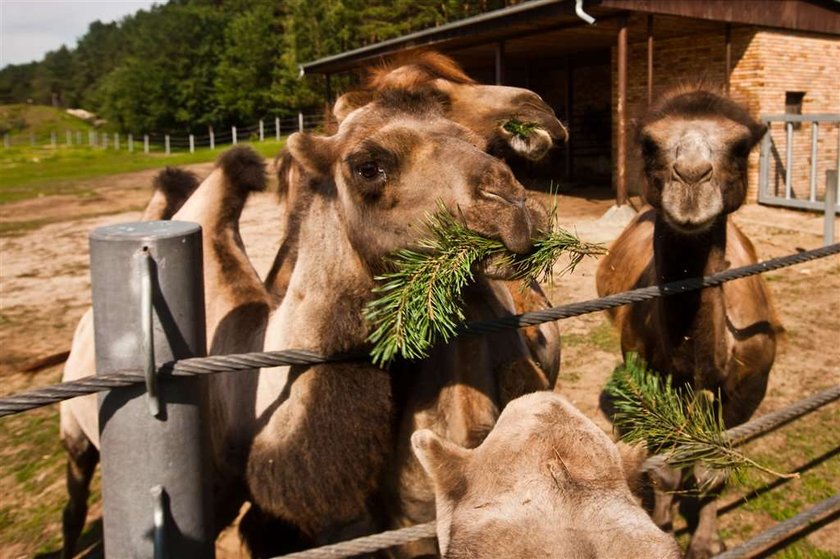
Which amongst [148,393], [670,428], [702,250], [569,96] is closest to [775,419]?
[670,428]

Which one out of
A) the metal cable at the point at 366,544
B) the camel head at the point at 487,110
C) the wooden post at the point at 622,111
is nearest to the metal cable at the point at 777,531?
the metal cable at the point at 366,544

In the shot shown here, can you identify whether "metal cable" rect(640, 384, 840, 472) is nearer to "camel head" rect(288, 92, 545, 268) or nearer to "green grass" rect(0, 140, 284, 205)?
"camel head" rect(288, 92, 545, 268)

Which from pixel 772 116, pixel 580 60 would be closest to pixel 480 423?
pixel 772 116

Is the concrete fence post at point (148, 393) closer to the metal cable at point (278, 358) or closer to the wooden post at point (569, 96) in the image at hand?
the metal cable at point (278, 358)

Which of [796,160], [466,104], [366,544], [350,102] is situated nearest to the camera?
[366,544]

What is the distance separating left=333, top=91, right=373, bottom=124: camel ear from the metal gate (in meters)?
13.0

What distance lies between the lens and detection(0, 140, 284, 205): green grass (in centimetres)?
2500

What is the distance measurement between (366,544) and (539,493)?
0.66 m

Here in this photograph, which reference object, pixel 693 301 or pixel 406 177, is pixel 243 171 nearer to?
pixel 406 177

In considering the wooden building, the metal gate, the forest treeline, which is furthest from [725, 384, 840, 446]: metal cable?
the forest treeline

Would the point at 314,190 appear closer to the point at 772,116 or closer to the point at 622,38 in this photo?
the point at 622,38

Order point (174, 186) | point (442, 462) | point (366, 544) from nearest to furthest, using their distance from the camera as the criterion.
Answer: point (442, 462), point (366, 544), point (174, 186)

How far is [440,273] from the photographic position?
174cm

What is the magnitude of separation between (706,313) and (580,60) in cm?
1975
